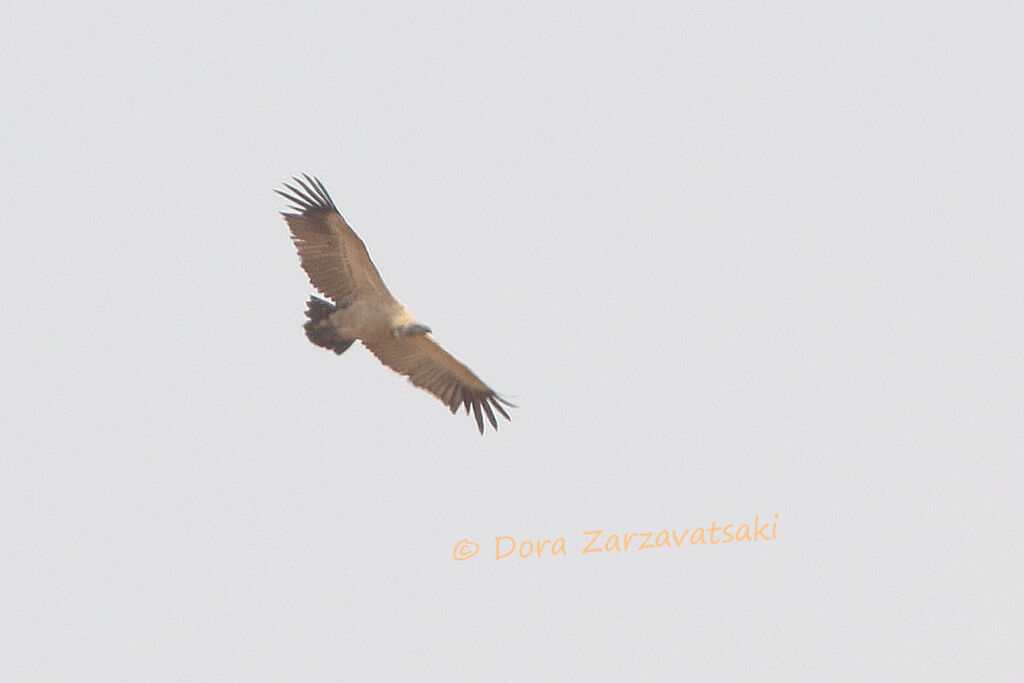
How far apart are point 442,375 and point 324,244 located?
2.97 m

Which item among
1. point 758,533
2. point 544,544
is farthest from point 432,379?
point 758,533

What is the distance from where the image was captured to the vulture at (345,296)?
108ft

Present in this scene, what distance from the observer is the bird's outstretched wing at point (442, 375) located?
34.0 metres

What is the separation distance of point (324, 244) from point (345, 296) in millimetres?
851

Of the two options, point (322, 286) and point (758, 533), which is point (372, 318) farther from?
point (758, 533)

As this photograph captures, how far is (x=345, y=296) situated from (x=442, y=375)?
2.20m

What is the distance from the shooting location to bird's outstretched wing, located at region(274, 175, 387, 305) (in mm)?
32781

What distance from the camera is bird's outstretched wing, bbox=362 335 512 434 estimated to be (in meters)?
34.0

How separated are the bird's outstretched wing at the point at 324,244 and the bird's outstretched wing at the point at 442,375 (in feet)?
4.37

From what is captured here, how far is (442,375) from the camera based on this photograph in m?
34.4

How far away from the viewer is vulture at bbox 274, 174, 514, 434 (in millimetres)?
32844

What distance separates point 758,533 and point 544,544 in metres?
3.44

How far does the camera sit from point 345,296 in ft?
109

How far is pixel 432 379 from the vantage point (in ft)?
113
